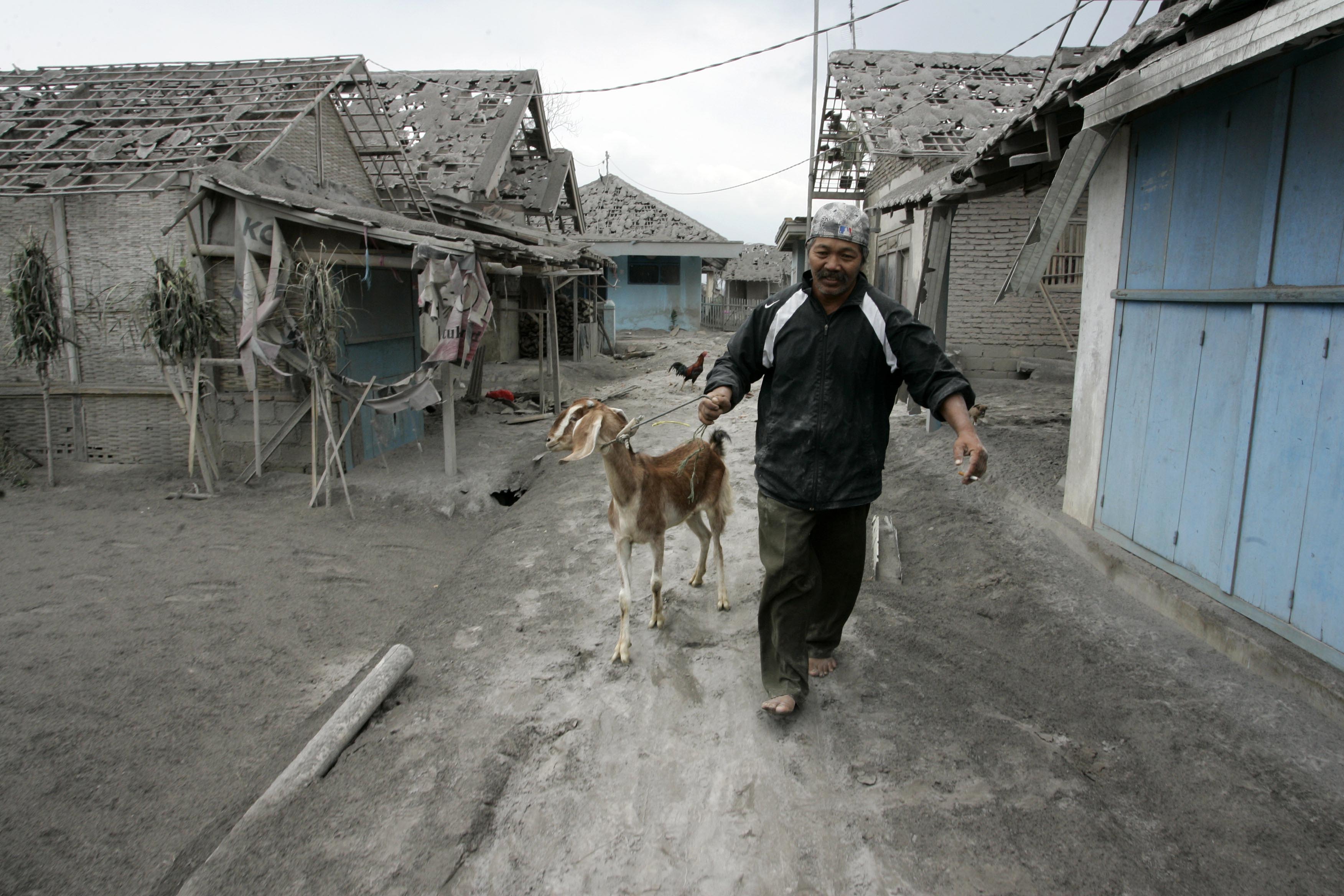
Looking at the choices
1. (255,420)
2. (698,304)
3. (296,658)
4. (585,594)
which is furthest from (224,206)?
(698,304)

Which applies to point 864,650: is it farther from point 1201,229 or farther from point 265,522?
point 265,522

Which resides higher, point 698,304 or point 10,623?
point 698,304

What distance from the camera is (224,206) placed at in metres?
8.20

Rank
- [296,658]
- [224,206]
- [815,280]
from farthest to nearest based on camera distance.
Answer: [224,206], [296,658], [815,280]

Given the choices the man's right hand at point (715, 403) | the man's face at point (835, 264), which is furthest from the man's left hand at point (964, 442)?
the man's right hand at point (715, 403)

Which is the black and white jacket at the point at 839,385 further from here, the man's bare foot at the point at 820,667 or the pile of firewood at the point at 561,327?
the pile of firewood at the point at 561,327

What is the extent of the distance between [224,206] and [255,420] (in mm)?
2209

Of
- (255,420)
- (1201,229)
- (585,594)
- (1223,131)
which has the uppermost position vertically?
(1223,131)

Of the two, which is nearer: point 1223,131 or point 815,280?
point 815,280

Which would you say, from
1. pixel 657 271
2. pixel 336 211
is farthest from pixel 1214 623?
pixel 657 271

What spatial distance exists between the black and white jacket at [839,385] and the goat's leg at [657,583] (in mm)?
1213

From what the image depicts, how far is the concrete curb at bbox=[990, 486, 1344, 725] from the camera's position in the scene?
10.7 feet

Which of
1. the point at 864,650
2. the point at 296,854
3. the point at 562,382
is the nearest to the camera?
the point at 296,854

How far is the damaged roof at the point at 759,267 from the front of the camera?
1404 inches
